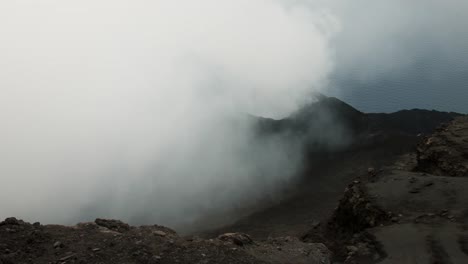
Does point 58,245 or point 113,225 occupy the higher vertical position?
point 113,225

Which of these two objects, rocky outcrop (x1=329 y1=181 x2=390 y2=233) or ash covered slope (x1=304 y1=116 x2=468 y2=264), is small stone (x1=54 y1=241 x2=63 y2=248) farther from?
rocky outcrop (x1=329 y1=181 x2=390 y2=233)

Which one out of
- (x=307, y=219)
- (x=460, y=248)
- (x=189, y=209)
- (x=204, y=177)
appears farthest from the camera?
(x=204, y=177)

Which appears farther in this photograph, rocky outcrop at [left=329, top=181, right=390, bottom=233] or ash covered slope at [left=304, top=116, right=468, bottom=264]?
rocky outcrop at [left=329, top=181, right=390, bottom=233]

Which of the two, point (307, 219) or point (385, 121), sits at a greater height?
point (385, 121)

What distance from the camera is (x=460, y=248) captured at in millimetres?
14859

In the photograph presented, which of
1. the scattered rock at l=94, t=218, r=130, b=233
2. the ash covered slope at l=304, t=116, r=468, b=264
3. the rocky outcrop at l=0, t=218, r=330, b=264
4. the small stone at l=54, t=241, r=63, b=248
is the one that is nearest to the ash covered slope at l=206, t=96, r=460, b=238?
the ash covered slope at l=304, t=116, r=468, b=264

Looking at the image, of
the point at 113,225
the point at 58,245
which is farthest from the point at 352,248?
the point at 58,245

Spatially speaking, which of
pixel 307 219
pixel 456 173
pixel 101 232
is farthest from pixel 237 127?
pixel 101 232

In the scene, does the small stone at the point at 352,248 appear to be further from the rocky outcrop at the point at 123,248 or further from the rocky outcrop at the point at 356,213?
the rocky outcrop at the point at 356,213

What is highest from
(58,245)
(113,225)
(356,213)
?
(113,225)

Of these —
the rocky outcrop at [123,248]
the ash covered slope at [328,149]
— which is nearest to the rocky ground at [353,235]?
the rocky outcrop at [123,248]

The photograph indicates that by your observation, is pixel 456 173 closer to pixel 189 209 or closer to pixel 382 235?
pixel 382 235

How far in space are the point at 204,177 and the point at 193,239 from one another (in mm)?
84492

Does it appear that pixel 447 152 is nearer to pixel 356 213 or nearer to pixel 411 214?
pixel 356 213
